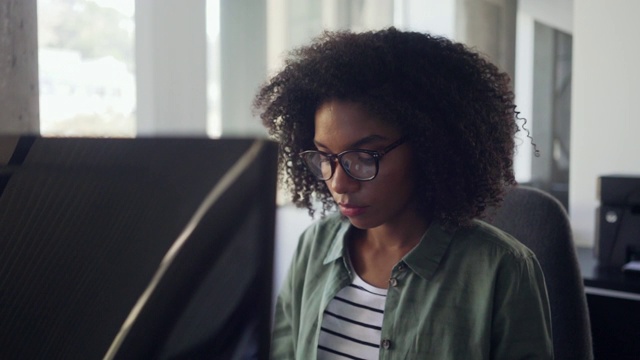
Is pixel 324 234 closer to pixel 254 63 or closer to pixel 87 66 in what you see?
pixel 87 66

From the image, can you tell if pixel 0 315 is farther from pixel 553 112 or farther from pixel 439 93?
pixel 553 112

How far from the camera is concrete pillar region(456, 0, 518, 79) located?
121 inches

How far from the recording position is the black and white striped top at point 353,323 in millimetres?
1093

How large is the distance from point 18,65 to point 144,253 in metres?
1.01

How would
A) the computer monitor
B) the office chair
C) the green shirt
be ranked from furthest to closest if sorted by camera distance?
the office chair
the green shirt
the computer monitor

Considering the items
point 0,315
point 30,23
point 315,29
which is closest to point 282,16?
point 315,29

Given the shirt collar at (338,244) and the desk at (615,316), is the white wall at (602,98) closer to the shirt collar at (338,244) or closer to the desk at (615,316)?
the desk at (615,316)

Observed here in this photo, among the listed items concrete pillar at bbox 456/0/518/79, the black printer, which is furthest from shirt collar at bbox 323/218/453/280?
concrete pillar at bbox 456/0/518/79

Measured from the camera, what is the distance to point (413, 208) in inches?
45.6

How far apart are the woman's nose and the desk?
3.04 ft

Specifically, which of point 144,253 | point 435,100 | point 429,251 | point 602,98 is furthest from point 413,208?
point 602,98

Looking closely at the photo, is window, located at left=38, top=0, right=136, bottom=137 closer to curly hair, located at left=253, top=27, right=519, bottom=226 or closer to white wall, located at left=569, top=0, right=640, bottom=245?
curly hair, located at left=253, top=27, right=519, bottom=226

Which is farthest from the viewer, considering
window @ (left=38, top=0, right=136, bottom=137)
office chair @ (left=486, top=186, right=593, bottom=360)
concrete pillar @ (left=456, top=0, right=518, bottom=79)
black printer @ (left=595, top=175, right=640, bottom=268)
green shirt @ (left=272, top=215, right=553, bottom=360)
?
concrete pillar @ (left=456, top=0, right=518, bottom=79)

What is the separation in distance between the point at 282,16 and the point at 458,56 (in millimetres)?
1437
